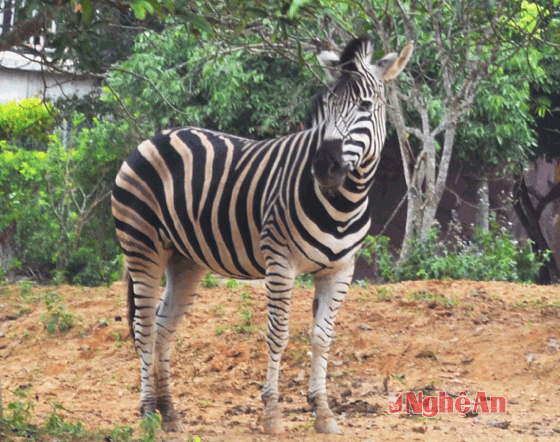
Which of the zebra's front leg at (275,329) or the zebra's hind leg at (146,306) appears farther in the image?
the zebra's hind leg at (146,306)

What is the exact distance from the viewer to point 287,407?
652 centimetres

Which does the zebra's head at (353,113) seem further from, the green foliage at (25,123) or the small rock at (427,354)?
the green foliage at (25,123)

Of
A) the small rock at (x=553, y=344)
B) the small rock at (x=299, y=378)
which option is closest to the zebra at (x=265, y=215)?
the small rock at (x=299, y=378)

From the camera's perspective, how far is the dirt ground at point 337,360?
6.04 m

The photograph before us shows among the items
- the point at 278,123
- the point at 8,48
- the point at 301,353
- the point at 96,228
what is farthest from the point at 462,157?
the point at 8,48

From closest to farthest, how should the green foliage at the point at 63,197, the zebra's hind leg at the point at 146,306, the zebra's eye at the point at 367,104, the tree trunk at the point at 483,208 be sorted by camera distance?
the zebra's eye at the point at 367,104
the zebra's hind leg at the point at 146,306
the green foliage at the point at 63,197
the tree trunk at the point at 483,208

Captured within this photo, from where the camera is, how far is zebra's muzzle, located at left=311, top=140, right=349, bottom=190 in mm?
5191

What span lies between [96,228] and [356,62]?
7.47 m

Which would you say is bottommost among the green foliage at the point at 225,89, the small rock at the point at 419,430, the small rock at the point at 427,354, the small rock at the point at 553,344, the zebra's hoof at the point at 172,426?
the zebra's hoof at the point at 172,426

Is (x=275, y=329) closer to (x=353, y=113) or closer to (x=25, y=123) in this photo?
(x=353, y=113)

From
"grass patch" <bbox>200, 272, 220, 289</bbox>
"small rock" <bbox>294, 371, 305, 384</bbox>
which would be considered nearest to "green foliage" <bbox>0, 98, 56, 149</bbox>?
"grass patch" <bbox>200, 272, 220, 289</bbox>

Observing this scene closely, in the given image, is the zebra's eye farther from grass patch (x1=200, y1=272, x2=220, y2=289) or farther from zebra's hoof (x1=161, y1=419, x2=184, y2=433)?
grass patch (x1=200, y1=272, x2=220, y2=289)

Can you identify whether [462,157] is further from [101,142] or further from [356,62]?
[356,62]

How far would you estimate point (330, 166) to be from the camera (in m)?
5.18
